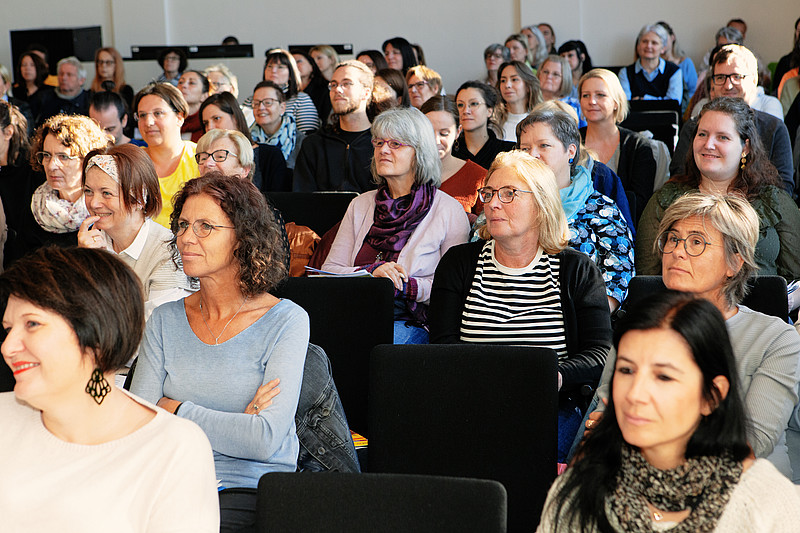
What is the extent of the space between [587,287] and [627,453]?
1153 millimetres

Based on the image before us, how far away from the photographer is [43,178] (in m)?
4.58

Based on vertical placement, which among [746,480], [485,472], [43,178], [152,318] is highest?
[43,178]

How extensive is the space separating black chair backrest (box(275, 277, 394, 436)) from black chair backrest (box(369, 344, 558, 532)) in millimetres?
551

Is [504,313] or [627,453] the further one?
[504,313]

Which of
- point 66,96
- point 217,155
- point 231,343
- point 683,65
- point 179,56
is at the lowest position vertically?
point 231,343

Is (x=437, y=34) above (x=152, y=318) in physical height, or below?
above

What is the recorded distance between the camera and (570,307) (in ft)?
8.67

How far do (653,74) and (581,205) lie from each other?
5520 millimetres

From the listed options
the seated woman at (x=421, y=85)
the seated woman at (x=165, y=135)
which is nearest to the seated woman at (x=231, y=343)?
the seated woman at (x=165, y=135)

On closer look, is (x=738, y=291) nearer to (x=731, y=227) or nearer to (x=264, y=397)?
(x=731, y=227)

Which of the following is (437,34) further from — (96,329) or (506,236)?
(96,329)

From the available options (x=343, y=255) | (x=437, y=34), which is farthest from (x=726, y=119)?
(x=437, y=34)

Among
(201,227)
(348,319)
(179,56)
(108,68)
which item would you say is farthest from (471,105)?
(108,68)

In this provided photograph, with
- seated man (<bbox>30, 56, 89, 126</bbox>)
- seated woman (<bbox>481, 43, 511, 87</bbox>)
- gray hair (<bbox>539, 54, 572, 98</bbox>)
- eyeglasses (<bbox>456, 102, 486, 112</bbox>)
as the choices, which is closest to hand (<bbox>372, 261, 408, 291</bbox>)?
eyeglasses (<bbox>456, 102, 486, 112</bbox>)
